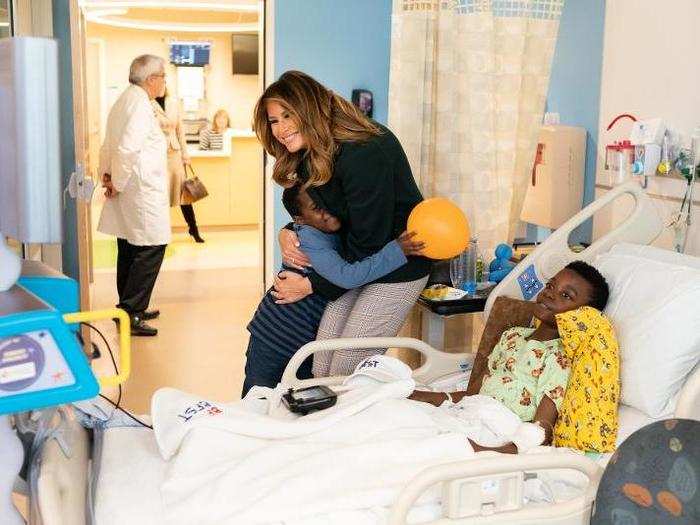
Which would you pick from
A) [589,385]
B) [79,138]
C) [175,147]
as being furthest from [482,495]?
[175,147]

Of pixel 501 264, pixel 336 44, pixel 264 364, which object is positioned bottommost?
pixel 264 364

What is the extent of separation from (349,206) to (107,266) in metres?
5.04

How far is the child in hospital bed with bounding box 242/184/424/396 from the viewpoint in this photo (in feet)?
9.30

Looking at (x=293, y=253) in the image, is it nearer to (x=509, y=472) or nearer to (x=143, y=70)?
(x=509, y=472)

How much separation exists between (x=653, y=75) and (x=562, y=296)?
4.09ft

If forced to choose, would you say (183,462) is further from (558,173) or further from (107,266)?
(107,266)

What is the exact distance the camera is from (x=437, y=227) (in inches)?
108

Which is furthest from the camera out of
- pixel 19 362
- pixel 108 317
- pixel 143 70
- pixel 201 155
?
pixel 201 155

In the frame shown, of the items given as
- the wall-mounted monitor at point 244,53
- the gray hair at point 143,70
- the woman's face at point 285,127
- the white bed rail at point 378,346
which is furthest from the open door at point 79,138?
the wall-mounted monitor at point 244,53

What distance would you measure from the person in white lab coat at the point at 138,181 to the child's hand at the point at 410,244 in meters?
2.72

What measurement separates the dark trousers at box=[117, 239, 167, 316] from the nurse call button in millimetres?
3884

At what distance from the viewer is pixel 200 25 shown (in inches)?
375

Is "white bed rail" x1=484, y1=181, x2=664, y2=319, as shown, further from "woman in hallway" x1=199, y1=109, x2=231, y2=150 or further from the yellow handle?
"woman in hallway" x1=199, y1=109, x2=231, y2=150

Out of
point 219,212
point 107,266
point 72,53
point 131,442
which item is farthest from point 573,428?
point 219,212
